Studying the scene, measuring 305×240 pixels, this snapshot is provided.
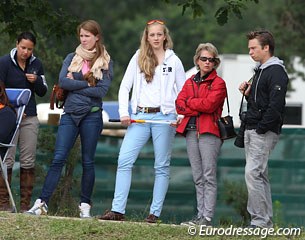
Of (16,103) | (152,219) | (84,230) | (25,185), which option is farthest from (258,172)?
(25,185)

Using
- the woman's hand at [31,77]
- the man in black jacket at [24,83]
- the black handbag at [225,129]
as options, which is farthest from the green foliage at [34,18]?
the black handbag at [225,129]

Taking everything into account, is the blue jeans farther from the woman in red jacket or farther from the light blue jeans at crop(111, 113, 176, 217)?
the woman in red jacket

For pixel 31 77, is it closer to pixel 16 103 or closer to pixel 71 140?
pixel 16 103

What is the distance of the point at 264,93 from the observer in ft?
31.9

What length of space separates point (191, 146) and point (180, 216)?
2.40 metres

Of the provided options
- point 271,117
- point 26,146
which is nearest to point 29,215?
point 26,146

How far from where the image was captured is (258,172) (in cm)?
977

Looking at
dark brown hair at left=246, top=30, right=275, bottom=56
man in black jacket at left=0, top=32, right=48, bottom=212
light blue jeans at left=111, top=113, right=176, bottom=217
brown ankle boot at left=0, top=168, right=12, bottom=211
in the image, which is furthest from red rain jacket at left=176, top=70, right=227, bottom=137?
brown ankle boot at left=0, top=168, right=12, bottom=211

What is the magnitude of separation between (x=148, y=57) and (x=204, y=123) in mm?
903

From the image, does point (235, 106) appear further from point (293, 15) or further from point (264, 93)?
point (264, 93)

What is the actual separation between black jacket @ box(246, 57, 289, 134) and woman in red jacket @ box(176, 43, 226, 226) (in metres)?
0.44

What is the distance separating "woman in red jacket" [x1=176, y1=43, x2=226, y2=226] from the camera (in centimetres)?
1010

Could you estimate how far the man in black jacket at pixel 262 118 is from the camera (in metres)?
9.63

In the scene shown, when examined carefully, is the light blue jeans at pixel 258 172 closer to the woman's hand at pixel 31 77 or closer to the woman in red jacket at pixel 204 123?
the woman in red jacket at pixel 204 123
